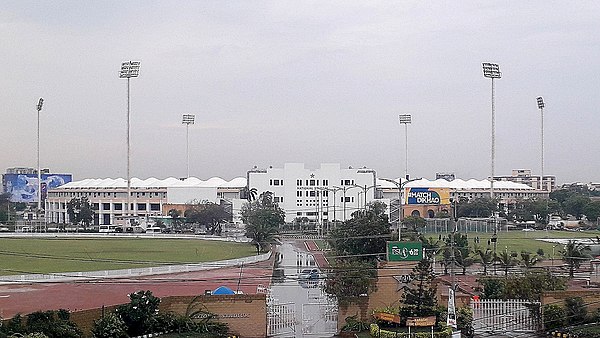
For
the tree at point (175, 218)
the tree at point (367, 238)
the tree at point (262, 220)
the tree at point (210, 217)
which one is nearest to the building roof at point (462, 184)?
the tree at point (262, 220)

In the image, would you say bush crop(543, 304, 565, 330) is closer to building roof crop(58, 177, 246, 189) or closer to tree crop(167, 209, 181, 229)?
tree crop(167, 209, 181, 229)

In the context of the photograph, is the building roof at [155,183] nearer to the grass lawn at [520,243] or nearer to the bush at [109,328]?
the grass lawn at [520,243]

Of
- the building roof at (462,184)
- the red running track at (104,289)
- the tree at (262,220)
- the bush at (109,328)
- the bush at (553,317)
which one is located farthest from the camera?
the building roof at (462,184)

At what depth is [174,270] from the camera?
34.6 meters

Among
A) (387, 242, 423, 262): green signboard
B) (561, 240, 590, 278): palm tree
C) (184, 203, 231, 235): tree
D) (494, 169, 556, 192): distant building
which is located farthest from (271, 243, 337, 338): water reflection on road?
(494, 169, 556, 192): distant building

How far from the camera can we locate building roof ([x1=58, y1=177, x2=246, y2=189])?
345ft

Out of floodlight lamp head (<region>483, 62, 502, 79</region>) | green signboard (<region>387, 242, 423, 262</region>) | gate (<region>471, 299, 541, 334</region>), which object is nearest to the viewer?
gate (<region>471, 299, 541, 334</region>)

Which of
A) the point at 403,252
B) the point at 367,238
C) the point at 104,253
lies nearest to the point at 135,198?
the point at 104,253

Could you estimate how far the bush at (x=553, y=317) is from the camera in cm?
2038

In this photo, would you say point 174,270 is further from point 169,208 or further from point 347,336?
point 169,208

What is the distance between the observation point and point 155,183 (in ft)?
356

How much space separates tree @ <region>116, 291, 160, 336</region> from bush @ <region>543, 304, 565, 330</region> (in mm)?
10776

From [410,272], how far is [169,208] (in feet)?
244

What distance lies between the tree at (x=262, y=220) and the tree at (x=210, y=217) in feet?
8.69
